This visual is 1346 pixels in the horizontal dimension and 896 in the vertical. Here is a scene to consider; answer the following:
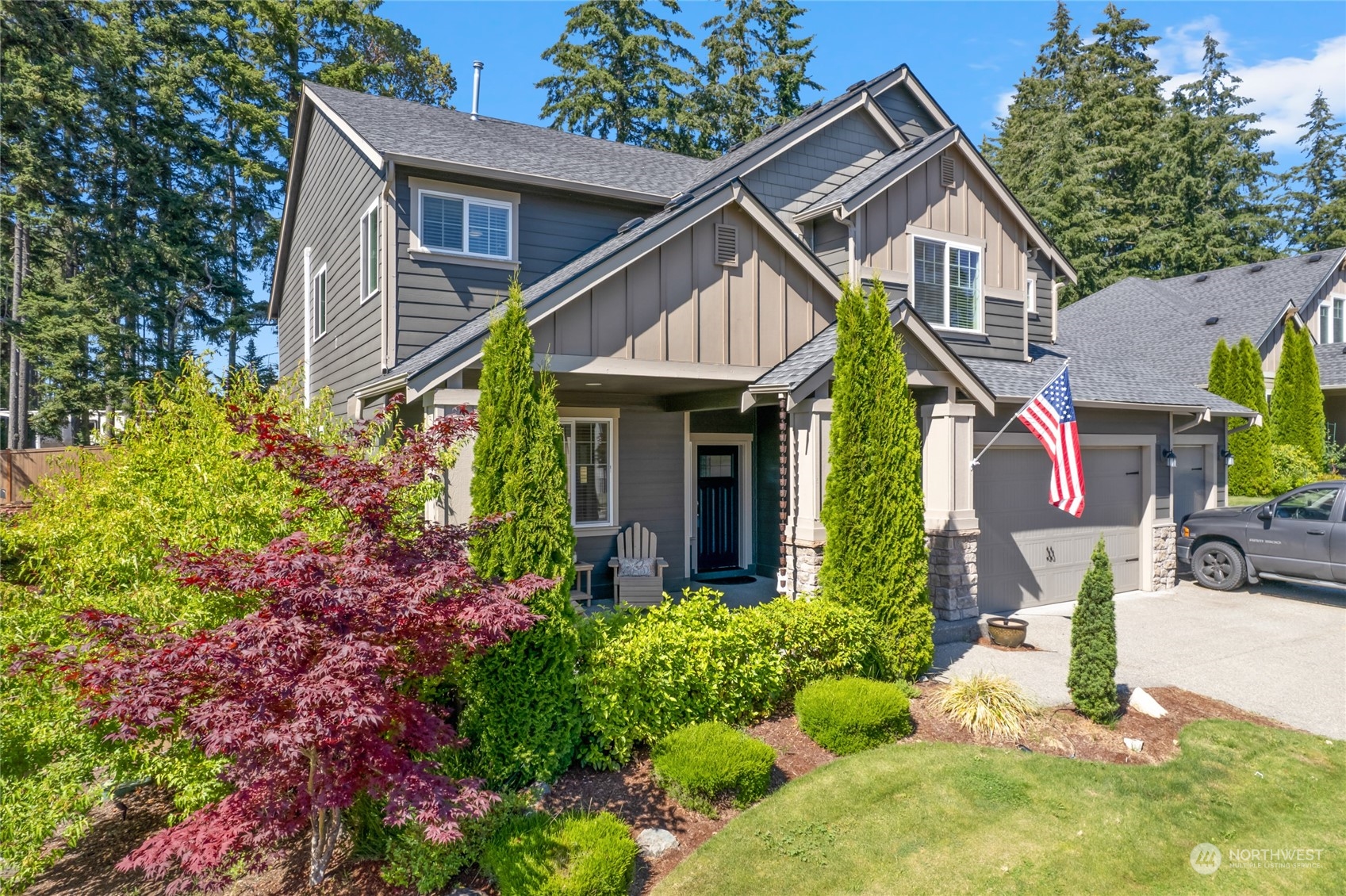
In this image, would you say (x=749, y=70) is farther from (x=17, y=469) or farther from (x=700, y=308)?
(x=17, y=469)

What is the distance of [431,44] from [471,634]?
117 ft

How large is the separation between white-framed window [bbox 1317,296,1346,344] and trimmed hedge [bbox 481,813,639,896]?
93.1ft

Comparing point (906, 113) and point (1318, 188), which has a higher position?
point (1318, 188)

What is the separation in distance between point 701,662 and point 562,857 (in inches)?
79.9

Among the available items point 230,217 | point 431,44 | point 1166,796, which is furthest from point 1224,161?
point 230,217

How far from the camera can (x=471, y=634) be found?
443 cm

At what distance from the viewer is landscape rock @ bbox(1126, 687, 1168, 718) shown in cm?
652

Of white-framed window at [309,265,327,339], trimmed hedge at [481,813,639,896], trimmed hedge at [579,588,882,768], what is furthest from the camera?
white-framed window at [309,265,327,339]

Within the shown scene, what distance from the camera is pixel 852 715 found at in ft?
19.2

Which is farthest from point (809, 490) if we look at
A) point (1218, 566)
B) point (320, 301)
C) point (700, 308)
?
point (320, 301)

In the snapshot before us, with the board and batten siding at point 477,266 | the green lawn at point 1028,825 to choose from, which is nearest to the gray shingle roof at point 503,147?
the board and batten siding at point 477,266

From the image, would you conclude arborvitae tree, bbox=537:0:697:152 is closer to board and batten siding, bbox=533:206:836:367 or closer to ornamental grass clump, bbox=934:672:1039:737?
board and batten siding, bbox=533:206:836:367

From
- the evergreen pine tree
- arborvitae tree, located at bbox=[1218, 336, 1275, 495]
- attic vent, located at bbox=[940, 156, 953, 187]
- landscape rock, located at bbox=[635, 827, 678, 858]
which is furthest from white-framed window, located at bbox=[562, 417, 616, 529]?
the evergreen pine tree

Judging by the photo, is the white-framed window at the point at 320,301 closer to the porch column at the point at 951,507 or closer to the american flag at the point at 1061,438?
the porch column at the point at 951,507
